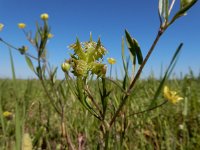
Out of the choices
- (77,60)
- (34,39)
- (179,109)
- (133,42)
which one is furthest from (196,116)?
(77,60)

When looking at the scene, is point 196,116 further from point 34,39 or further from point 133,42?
point 133,42

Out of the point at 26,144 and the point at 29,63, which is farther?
the point at 29,63

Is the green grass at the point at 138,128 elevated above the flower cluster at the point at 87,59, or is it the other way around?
the flower cluster at the point at 87,59

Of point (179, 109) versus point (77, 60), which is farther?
point (179, 109)

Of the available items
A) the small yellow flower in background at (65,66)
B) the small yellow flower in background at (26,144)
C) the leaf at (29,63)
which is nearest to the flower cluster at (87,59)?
the small yellow flower in background at (65,66)

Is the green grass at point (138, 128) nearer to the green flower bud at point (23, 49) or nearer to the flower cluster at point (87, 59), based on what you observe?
the green flower bud at point (23, 49)

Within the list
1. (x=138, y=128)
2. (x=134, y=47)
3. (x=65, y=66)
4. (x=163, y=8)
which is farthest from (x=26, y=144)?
(x=138, y=128)

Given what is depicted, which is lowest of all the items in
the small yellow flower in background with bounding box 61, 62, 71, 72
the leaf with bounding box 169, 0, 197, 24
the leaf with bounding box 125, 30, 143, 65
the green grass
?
the green grass

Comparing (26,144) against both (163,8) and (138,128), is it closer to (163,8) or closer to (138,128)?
(163,8)

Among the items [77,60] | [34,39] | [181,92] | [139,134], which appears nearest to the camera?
[77,60]

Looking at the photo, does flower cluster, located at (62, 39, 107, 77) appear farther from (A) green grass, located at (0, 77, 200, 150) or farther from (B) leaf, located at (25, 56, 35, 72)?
(B) leaf, located at (25, 56, 35, 72)

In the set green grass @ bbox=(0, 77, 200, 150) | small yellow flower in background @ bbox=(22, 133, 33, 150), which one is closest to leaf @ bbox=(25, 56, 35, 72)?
green grass @ bbox=(0, 77, 200, 150)
